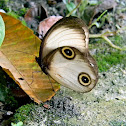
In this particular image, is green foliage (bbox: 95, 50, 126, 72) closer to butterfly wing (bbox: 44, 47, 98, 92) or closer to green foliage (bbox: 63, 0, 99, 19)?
butterfly wing (bbox: 44, 47, 98, 92)

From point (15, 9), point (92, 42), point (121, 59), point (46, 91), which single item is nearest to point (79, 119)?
point (46, 91)

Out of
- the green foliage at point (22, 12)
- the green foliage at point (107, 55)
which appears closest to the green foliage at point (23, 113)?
the green foliage at point (107, 55)

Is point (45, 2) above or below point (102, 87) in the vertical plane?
above

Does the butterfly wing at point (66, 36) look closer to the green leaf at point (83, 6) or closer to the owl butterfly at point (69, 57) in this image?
the owl butterfly at point (69, 57)

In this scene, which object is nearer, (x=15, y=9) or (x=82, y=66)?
(x=82, y=66)

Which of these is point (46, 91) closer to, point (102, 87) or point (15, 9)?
point (102, 87)

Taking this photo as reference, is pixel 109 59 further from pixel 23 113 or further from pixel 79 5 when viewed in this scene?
pixel 23 113

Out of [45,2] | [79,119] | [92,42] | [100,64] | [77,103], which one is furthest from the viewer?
[45,2]

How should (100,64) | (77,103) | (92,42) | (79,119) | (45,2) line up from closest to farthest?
(79,119) → (77,103) → (100,64) → (92,42) → (45,2)

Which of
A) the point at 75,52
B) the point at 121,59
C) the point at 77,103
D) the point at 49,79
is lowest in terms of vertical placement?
the point at 121,59
